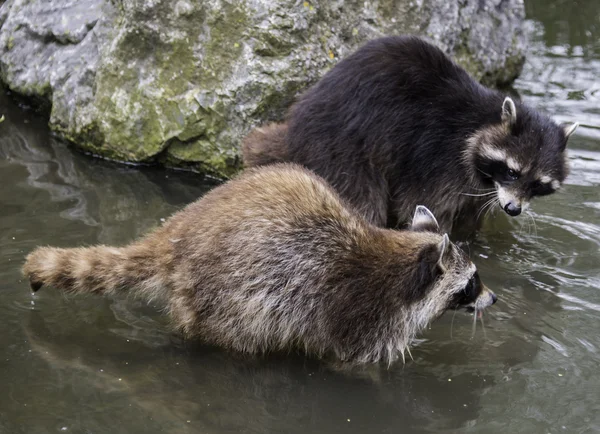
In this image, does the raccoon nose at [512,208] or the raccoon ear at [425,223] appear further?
the raccoon nose at [512,208]

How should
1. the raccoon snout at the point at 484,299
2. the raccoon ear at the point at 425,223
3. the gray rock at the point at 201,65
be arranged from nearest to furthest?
the raccoon snout at the point at 484,299 → the raccoon ear at the point at 425,223 → the gray rock at the point at 201,65

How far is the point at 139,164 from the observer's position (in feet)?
20.0

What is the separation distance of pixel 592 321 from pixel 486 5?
3.40 meters

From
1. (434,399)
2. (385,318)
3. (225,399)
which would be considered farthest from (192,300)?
(434,399)

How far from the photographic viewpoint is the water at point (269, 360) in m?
3.58

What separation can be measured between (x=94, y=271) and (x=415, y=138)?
7.28 ft

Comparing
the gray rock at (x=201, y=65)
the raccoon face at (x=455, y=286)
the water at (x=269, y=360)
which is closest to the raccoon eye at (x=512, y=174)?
the water at (x=269, y=360)

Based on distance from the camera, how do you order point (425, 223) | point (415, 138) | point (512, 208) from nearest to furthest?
point (425, 223), point (512, 208), point (415, 138)

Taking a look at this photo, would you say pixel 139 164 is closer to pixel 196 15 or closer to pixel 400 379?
pixel 196 15

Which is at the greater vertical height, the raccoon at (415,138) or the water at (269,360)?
the raccoon at (415,138)

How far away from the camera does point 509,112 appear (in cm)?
498

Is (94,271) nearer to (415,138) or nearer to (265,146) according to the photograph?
(265,146)

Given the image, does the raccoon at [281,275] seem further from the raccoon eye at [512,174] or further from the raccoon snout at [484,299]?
the raccoon eye at [512,174]

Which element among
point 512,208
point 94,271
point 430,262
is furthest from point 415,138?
point 94,271
